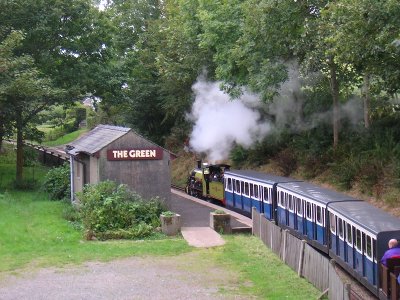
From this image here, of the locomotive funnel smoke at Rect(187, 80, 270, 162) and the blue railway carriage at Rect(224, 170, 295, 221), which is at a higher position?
the locomotive funnel smoke at Rect(187, 80, 270, 162)

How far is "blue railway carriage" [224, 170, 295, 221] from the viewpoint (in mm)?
21297

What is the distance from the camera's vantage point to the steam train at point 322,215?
12.7 m

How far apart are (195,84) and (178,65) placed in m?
1.46

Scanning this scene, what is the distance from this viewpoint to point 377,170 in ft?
72.5

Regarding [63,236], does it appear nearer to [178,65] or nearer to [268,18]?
[268,18]

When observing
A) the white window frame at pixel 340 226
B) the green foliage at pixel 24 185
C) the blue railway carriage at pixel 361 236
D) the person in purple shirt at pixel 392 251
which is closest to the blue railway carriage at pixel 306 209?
the blue railway carriage at pixel 361 236

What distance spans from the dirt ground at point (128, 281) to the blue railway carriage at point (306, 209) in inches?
127

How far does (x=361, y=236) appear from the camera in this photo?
521 inches

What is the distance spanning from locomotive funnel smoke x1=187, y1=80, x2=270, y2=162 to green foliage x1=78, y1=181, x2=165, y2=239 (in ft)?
38.9

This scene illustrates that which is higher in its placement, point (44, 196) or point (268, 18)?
point (268, 18)

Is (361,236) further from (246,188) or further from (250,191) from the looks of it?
(246,188)

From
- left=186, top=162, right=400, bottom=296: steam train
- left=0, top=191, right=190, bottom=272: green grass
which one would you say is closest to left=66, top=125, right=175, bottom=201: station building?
left=0, top=191, right=190, bottom=272: green grass

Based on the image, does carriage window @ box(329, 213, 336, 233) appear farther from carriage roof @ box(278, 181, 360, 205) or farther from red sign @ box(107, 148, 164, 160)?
red sign @ box(107, 148, 164, 160)

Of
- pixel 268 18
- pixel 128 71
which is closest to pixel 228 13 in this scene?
pixel 268 18
